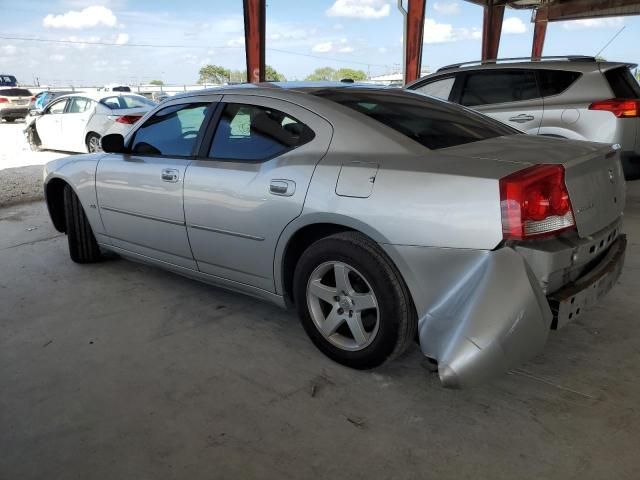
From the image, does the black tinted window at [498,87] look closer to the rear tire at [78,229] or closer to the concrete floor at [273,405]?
the concrete floor at [273,405]

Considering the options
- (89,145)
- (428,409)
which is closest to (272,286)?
(428,409)

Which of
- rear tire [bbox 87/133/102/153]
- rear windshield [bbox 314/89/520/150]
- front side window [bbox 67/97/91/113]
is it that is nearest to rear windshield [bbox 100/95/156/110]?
front side window [bbox 67/97/91/113]

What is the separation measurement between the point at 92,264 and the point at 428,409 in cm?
323

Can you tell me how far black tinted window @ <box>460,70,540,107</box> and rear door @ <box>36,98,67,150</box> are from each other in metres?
9.29

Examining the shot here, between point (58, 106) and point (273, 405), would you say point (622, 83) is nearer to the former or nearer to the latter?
point (273, 405)

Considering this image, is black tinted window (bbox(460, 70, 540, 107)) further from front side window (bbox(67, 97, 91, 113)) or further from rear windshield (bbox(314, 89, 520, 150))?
front side window (bbox(67, 97, 91, 113))

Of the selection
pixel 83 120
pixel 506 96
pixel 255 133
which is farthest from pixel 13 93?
pixel 255 133

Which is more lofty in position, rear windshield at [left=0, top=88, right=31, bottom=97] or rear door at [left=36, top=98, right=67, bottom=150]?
rear windshield at [left=0, top=88, right=31, bottom=97]

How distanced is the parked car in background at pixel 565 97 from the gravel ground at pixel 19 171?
6.17m

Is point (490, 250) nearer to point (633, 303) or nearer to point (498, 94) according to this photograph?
point (633, 303)

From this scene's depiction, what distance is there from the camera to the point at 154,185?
336 centimetres

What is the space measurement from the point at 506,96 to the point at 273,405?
4.84 m

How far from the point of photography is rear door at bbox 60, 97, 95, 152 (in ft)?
35.4

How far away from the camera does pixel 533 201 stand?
6.68ft
